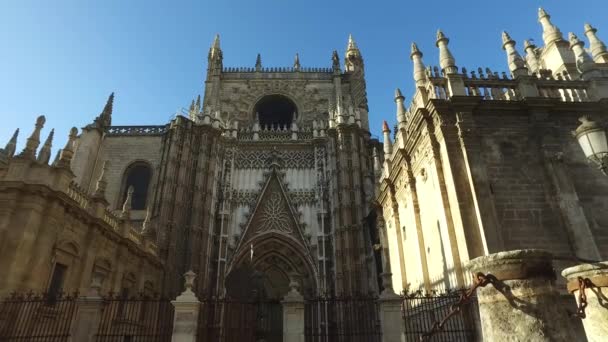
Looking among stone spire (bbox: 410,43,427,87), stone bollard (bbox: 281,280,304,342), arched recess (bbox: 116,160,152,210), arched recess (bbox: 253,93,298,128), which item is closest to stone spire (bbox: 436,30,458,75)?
stone spire (bbox: 410,43,427,87)

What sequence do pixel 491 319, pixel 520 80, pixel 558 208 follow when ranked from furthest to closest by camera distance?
1. pixel 520 80
2. pixel 558 208
3. pixel 491 319

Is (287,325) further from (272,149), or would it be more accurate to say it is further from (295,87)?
(295,87)

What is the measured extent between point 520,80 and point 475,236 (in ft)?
17.7

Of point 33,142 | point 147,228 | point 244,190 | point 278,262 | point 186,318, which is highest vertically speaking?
point 244,190

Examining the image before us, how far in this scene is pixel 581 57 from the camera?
41.3 feet

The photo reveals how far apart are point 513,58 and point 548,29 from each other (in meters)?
5.35

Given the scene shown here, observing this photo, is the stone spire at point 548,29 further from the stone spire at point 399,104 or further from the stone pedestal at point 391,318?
the stone pedestal at point 391,318

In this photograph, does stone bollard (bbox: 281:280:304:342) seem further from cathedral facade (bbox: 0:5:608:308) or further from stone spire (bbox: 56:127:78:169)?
stone spire (bbox: 56:127:78:169)

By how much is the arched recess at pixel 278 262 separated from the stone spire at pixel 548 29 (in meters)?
17.1

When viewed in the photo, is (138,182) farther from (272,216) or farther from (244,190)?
(272,216)

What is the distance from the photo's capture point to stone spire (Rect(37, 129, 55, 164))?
12008mm

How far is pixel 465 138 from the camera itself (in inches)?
402

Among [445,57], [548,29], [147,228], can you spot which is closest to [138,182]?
[147,228]

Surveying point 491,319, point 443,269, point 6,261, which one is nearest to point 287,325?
point 443,269
